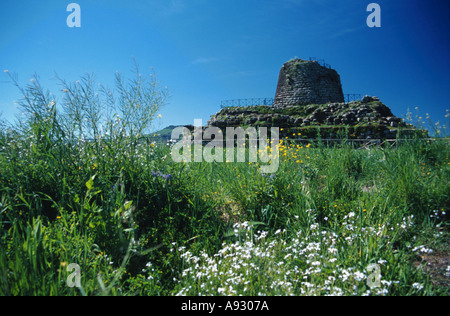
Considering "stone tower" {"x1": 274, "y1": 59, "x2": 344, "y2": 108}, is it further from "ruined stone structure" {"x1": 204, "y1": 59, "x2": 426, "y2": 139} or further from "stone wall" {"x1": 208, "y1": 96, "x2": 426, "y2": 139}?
"stone wall" {"x1": 208, "y1": 96, "x2": 426, "y2": 139}

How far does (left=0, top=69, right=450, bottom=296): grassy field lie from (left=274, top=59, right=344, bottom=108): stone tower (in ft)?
78.5

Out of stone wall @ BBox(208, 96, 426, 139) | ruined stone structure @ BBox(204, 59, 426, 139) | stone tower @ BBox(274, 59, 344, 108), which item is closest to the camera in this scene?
stone wall @ BBox(208, 96, 426, 139)

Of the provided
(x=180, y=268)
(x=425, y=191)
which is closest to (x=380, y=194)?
(x=425, y=191)

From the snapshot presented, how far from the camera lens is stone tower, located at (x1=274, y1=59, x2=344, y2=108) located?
25953 mm

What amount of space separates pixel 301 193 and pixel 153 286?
72.5 inches

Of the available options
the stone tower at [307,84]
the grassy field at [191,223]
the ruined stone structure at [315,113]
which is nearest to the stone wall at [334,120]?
the ruined stone structure at [315,113]

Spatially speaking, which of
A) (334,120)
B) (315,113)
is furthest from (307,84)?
(334,120)

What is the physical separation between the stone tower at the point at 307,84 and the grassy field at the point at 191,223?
78.5ft

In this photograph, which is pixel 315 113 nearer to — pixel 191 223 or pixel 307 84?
pixel 307 84

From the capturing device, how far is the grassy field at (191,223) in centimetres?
169

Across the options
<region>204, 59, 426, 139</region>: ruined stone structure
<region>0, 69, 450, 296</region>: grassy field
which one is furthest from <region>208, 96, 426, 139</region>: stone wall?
<region>0, 69, 450, 296</region>: grassy field

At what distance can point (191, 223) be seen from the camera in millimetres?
2496

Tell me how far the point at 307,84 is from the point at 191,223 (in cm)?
2685

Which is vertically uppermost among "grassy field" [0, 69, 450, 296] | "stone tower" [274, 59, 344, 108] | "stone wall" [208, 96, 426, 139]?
"stone tower" [274, 59, 344, 108]
